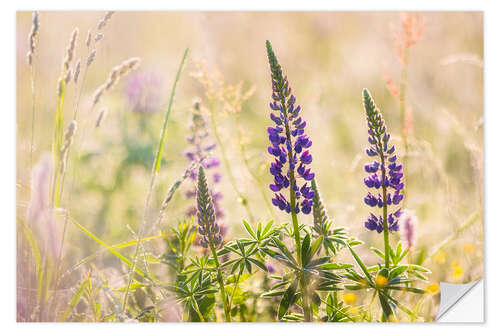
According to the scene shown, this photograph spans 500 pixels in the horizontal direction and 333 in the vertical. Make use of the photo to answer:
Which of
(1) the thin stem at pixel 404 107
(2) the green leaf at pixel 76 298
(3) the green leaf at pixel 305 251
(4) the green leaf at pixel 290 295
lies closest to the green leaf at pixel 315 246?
(3) the green leaf at pixel 305 251

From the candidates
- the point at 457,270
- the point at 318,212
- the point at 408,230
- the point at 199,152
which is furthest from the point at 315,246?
the point at 457,270

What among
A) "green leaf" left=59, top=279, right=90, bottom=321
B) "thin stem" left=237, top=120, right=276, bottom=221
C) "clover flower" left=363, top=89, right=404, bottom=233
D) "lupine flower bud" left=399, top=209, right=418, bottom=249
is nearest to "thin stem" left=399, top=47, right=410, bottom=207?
"lupine flower bud" left=399, top=209, right=418, bottom=249

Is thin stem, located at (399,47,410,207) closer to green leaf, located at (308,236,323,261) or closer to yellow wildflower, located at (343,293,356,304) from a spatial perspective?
yellow wildflower, located at (343,293,356,304)

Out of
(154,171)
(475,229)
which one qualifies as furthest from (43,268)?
(475,229)

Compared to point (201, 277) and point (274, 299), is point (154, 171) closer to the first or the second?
point (201, 277)

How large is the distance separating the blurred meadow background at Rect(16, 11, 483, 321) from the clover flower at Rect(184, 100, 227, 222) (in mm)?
30

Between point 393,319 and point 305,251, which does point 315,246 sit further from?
point 393,319

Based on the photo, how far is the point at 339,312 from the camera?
2.21m

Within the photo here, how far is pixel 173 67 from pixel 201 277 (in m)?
1.12

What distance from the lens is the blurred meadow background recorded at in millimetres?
2447

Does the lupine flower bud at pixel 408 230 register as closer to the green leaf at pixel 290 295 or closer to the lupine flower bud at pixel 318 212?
the lupine flower bud at pixel 318 212
